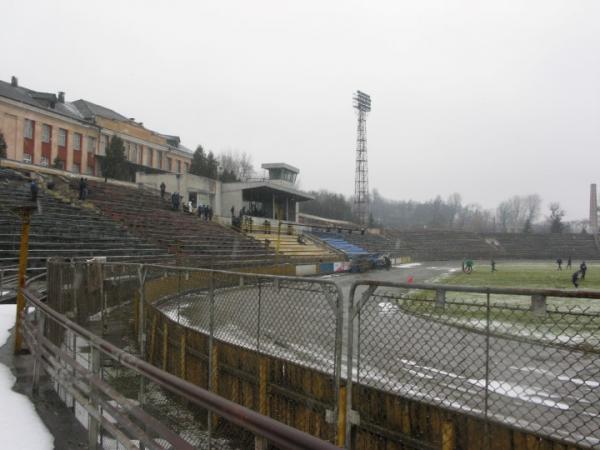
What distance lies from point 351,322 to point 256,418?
80.7 inches

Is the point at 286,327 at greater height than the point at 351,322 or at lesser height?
lesser

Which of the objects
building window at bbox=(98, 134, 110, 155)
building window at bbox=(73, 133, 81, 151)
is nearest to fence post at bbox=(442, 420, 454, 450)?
Answer: building window at bbox=(73, 133, 81, 151)

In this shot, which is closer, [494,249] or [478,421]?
[478,421]

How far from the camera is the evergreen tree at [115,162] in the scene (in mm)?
49375

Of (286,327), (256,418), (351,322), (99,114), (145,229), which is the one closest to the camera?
(256,418)

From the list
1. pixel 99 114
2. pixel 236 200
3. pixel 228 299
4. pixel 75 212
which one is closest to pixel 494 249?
pixel 236 200

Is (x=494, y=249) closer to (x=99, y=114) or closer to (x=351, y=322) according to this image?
(x=99, y=114)

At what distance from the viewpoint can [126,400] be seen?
11.5 feet

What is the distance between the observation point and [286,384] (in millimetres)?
5359

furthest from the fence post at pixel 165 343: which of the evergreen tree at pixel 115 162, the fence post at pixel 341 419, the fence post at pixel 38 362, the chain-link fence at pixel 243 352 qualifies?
the evergreen tree at pixel 115 162

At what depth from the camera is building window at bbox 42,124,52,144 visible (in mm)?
46562

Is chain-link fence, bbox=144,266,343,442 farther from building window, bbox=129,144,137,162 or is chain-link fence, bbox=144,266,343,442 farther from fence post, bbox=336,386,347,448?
building window, bbox=129,144,137,162

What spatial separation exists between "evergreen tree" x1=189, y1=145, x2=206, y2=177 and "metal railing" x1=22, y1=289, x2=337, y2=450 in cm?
6202

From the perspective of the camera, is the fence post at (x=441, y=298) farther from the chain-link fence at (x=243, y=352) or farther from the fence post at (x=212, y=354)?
the fence post at (x=212, y=354)
